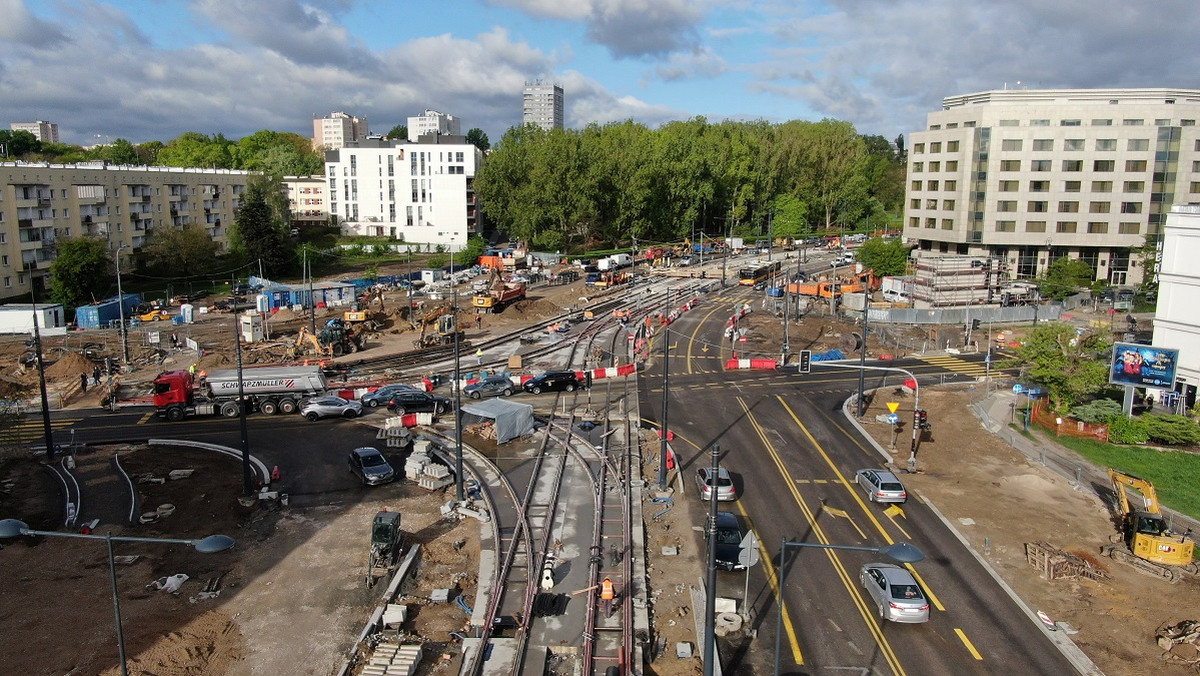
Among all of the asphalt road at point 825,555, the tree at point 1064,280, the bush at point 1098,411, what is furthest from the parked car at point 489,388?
the tree at point 1064,280

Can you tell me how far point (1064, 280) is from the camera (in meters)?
80.3

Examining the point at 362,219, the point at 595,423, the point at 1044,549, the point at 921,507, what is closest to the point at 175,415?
the point at 595,423

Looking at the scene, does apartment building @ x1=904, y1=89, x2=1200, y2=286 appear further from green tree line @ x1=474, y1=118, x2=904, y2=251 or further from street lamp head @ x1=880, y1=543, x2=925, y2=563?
street lamp head @ x1=880, y1=543, x2=925, y2=563

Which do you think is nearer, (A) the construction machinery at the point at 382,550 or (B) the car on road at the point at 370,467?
(A) the construction machinery at the point at 382,550

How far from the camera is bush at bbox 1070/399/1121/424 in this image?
136ft

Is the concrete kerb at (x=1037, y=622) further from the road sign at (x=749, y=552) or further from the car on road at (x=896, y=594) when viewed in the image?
the road sign at (x=749, y=552)

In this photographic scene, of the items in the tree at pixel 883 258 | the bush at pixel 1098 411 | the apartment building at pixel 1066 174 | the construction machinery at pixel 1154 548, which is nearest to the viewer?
the construction machinery at pixel 1154 548

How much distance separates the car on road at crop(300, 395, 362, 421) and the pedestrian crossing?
40.3 meters

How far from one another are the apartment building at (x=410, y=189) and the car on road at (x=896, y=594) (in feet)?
342

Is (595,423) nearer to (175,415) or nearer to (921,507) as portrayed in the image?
(921,507)

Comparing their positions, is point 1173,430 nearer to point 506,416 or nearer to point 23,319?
point 506,416

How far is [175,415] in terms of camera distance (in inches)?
1753

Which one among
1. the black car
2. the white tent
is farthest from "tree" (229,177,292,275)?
the white tent

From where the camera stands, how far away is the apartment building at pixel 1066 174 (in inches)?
3406
